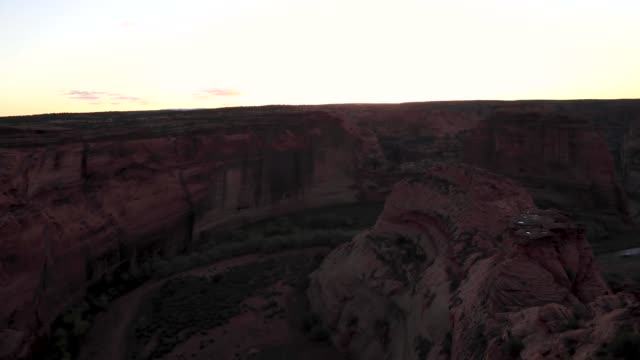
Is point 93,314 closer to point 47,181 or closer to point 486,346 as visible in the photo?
point 47,181

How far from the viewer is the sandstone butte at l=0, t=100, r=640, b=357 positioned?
16297mm

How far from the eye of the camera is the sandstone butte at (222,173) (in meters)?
16.3

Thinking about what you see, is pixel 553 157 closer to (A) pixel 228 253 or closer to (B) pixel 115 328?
(A) pixel 228 253

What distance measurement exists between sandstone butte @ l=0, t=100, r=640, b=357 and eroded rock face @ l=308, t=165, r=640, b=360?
0.64 feet

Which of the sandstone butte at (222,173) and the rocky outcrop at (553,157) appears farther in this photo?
the rocky outcrop at (553,157)

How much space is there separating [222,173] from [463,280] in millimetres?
19094

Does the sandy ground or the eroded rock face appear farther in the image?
Answer: the sandy ground

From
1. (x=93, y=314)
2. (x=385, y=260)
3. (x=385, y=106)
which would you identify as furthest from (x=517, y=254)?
(x=385, y=106)

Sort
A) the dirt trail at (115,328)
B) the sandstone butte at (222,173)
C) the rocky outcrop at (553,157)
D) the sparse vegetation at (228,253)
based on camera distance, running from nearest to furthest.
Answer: the dirt trail at (115,328)
the sandstone butte at (222,173)
the sparse vegetation at (228,253)
the rocky outcrop at (553,157)

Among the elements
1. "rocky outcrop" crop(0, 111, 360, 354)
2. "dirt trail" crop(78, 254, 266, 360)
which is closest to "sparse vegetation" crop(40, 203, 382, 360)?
"dirt trail" crop(78, 254, 266, 360)

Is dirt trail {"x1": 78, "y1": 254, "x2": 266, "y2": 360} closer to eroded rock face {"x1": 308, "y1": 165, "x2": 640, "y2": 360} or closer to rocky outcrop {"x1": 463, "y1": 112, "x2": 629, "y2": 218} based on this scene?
eroded rock face {"x1": 308, "y1": 165, "x2": 640, "y2": 360}

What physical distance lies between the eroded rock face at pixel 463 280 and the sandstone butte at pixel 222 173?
195mm

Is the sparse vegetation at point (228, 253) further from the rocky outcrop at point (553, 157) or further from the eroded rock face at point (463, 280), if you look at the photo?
the rocky outcrop at point (553, 157)

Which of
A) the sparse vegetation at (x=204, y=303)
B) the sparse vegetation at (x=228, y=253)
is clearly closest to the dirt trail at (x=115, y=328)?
the sparse vegetation at (x=228, y=253)
